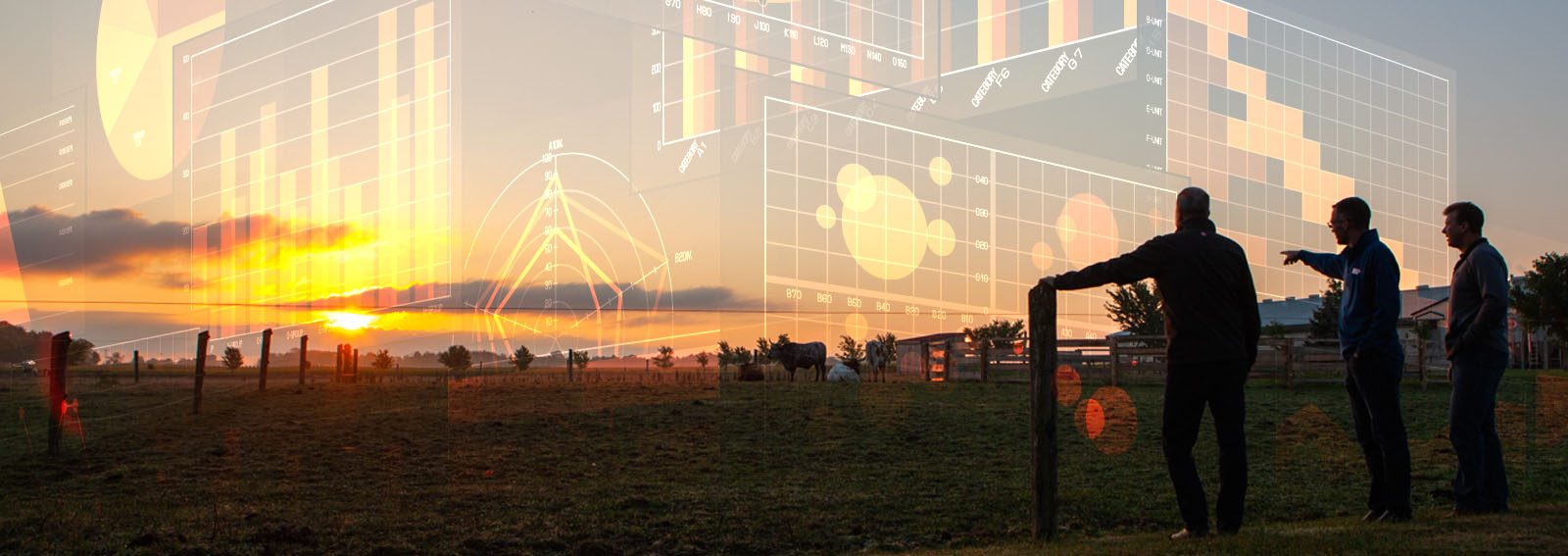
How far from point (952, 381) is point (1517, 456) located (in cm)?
1775

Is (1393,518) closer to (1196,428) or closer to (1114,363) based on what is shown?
(1196,428)

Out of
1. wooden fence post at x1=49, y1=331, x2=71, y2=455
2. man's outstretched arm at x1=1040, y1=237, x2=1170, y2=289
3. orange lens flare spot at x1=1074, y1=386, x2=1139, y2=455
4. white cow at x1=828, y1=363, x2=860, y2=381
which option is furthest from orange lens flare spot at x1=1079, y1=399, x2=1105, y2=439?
white cow at x1=828, y1=363, x2=860, y2=381

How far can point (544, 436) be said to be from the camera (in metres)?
12.0

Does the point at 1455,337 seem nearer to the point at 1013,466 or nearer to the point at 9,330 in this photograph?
the point at 1013,466

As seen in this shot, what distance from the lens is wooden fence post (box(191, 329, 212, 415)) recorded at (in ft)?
51.2

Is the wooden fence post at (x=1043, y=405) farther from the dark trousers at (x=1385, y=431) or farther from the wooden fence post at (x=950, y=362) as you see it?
the wooden fence post at (x=950, y=362)

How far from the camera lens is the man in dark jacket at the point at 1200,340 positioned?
494 centimetres

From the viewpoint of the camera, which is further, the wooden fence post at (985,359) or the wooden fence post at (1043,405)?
the wooden fence post at (985,359)

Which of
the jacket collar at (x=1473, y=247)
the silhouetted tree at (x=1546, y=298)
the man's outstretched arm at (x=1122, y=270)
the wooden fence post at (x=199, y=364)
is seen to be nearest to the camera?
the man's outstretched arm at (x=1122, y=270)

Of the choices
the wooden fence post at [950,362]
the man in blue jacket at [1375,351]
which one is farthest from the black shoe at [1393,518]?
the wooden fence post at [950,362]

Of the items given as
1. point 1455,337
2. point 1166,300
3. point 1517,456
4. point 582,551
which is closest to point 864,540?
point 582,551

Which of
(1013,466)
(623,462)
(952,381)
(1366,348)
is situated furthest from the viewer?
(952,381)

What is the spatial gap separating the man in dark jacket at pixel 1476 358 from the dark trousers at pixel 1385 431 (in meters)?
0.37

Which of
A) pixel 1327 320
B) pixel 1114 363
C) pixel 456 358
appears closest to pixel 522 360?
pixel 456 358
